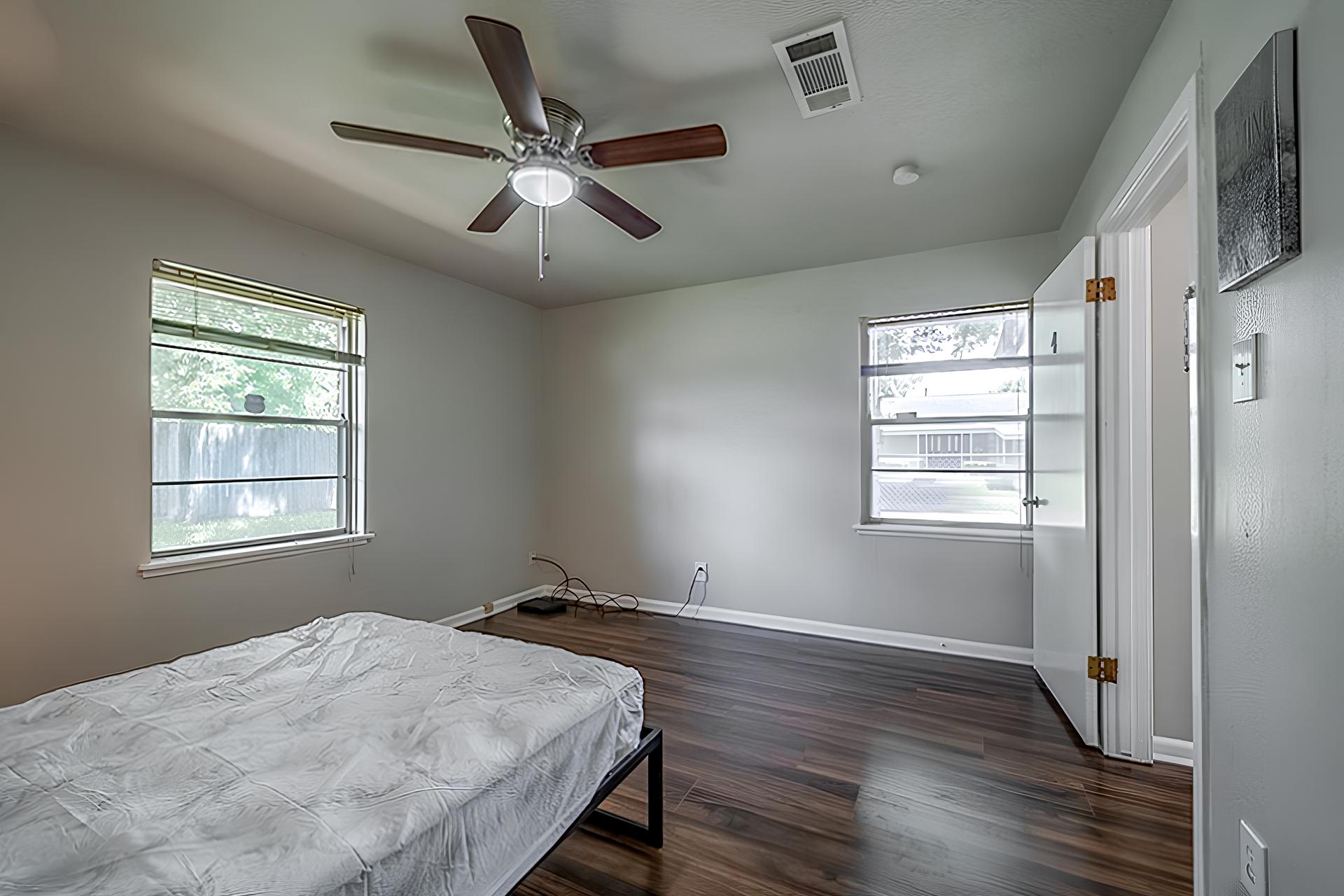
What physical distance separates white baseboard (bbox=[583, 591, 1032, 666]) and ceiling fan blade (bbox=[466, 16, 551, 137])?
3322mm

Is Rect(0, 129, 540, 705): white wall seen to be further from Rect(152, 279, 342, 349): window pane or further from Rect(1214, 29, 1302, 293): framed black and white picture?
Rect(1214, 29, 1302, 293): framed black and white picture

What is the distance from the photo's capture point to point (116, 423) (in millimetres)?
2502

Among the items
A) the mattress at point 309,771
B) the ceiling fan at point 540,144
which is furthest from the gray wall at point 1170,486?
the mattress at point 309,771

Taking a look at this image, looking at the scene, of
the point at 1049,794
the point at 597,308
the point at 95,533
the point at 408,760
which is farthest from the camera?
the point at 597,308

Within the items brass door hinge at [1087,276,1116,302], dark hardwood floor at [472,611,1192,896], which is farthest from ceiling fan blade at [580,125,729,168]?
dark hardwood floor at [472,611,1192,896]

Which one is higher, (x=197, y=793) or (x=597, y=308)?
(x=597, y=308)

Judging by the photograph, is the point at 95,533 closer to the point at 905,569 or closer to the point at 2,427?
the point at 2,427

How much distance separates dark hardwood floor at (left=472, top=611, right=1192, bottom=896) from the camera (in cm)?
166

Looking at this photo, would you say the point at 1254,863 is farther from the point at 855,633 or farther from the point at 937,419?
the point at 937,419

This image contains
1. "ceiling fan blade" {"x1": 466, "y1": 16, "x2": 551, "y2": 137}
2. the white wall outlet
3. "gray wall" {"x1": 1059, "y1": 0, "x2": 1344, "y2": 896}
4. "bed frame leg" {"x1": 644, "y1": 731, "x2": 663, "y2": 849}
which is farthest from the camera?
"bed frame leg" {"x1": 644, "y1": 731, "x2": 663, "y2": 849}

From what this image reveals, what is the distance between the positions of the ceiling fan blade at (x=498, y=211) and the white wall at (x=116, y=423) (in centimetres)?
145

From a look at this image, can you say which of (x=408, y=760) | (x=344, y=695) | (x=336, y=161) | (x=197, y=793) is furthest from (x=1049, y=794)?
(x=336, y=161)

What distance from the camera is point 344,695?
1.60 metres

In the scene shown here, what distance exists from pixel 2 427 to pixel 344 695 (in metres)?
1.93
